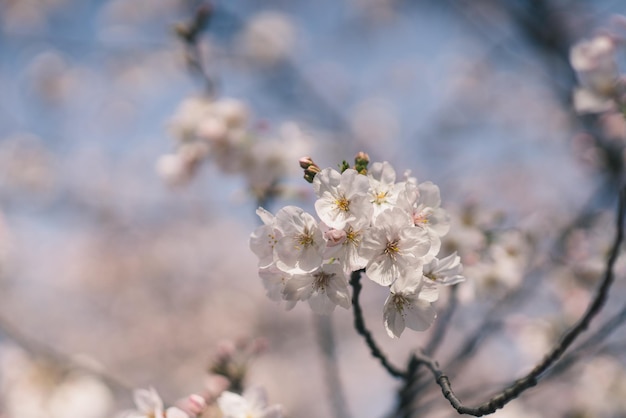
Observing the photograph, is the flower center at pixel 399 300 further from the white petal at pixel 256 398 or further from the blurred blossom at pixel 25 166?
the blurred blossom at pixel 25 166

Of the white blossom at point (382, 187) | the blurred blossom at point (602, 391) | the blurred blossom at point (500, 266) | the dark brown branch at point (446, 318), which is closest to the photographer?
the white blossom at point (382, 187)

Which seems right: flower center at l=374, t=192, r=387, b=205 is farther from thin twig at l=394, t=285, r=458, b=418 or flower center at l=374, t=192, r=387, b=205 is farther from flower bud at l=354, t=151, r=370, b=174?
thin twig at l=394, t=285, r=458, b=418

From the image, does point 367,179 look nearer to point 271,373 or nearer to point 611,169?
point 611,169

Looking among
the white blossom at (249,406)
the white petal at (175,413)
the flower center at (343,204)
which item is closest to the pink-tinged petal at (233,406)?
the white blossom at (249,406)

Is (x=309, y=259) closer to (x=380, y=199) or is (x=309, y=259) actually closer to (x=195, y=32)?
(x=380, y=199)

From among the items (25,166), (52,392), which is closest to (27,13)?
(25,166)

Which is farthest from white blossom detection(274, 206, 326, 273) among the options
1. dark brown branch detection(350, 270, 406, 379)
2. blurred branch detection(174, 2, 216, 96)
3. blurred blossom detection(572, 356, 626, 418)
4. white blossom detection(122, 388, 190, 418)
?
blurred blossom detection(572, 356, 626, 418)
